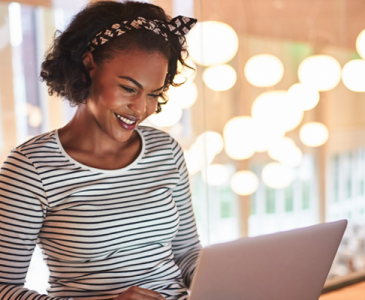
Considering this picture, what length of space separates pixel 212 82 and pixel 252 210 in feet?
2.15

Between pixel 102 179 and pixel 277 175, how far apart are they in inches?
49.7

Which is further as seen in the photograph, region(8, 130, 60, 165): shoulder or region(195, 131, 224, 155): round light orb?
region(195, 131, 224, 155): round light orb

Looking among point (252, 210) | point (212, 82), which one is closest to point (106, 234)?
point (212, 82)

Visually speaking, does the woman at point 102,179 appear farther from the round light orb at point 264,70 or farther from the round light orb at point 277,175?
the round light orb at point 277,175

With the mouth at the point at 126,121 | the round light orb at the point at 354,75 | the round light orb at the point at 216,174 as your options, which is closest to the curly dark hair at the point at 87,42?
the mouth at the point at 126,121

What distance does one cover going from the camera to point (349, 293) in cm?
197

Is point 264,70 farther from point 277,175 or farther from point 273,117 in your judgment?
point 277,175

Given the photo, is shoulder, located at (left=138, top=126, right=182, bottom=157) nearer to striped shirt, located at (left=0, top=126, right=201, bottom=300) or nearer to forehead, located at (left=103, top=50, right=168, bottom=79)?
striped shirt, located at (left=0, top=126, right=201, bottom=300)

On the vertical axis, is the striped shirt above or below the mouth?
below

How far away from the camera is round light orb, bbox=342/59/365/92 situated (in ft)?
7.36

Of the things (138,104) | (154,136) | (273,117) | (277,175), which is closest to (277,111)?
(273,117)

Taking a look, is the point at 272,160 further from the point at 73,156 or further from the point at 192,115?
the point at 73,156

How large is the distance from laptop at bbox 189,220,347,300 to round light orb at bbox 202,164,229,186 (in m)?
1.01

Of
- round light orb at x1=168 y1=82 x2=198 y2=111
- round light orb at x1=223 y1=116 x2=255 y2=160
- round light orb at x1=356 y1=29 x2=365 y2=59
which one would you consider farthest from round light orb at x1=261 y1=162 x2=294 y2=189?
round light orb at x1=356 y1=29 x2=365 y2=59
